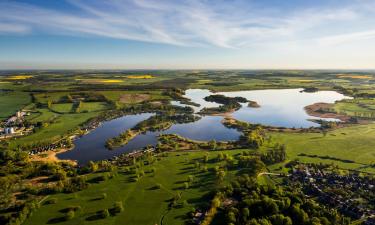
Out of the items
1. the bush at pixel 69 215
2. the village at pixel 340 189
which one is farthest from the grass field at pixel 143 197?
the village at pixel 340 189

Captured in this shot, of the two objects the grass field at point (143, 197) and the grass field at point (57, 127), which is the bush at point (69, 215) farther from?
the grass field at point (57, 127)

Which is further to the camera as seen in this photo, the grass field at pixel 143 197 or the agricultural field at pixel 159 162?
the agricultural field at pixel 159 162

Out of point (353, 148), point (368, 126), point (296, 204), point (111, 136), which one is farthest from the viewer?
point (368, 126)

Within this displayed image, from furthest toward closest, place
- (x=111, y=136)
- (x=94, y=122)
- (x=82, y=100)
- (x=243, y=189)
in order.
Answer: (x=82, y=100) → (x=94, y=122) → (x=111, y=136) → (x=243, y=189)

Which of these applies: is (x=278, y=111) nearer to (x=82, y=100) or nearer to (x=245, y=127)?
(x=245, y=127)

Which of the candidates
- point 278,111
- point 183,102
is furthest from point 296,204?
point 183,102
